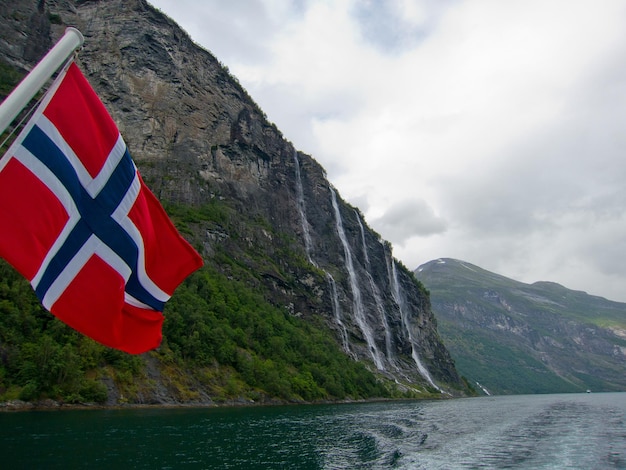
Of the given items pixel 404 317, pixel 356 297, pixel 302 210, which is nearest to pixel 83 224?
pixel 356 297

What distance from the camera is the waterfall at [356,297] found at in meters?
130

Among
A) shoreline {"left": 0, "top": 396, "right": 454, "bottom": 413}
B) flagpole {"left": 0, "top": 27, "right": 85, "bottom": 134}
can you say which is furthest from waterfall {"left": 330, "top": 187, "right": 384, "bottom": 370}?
flagpole {"left": 0, "top": 27, "right": 85, "bottom": 134}

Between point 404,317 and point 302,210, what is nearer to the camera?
point 302,210

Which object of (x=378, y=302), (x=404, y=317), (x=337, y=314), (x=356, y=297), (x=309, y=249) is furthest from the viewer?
(x=404, y=317)

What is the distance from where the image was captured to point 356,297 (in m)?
141

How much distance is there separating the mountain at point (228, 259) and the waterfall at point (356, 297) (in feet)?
1.96

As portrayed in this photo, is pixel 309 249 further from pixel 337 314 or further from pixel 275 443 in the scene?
pixel 275 443

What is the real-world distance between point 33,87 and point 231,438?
1307 inches

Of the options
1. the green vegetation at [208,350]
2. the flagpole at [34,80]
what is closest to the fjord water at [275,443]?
the green vegetation at [208,350]

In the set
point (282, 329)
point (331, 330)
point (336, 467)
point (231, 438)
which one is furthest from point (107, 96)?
point (336, 467)

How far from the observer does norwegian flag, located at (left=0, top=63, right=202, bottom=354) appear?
7262 millimetres

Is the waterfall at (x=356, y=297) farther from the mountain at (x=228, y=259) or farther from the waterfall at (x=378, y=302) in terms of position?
the waterfall at (x=378, y=302)

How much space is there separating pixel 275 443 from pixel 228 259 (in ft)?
257

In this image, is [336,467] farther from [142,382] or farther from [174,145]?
[174,145]
